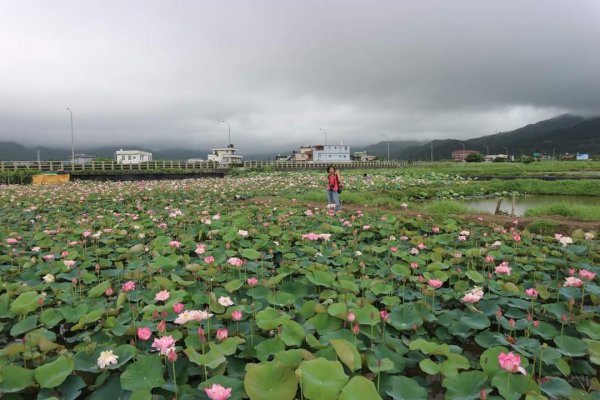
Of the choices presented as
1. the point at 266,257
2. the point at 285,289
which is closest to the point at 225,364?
the point at 285,289

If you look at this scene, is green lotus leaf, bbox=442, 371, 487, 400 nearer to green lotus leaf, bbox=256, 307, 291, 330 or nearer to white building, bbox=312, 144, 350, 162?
green lotus leaf, bbox=256, 307, 291, 330

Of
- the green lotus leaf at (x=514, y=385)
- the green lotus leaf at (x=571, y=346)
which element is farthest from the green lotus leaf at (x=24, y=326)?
the green lotus leaf at (x=571, y=346)

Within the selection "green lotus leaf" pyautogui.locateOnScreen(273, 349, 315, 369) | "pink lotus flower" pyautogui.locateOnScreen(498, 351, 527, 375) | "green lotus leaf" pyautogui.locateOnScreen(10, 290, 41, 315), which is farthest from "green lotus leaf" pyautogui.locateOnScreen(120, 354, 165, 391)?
"pink lotus flower" pyautogui.locateOnScreen(498, 351, 527, 375)

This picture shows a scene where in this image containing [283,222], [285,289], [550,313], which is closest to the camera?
[550,313]

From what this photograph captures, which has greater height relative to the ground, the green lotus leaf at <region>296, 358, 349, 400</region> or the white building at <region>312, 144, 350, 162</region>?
the white building at <region>312, 144, 350, 162</region>

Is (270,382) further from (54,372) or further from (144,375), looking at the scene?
(54,372)

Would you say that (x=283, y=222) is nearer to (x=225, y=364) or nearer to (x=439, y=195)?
(x=225, y=364)

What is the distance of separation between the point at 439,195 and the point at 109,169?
2985 centimetres

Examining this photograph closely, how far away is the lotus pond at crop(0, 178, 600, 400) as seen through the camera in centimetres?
178

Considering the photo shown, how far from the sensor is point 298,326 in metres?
2.22

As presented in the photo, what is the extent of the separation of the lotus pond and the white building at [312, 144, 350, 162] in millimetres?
79911

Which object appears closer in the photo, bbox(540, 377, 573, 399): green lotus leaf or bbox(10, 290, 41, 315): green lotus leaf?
bbox(540, 377, 573, 399): green lotus leaf

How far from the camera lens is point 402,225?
6.69 m

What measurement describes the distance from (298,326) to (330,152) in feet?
273
